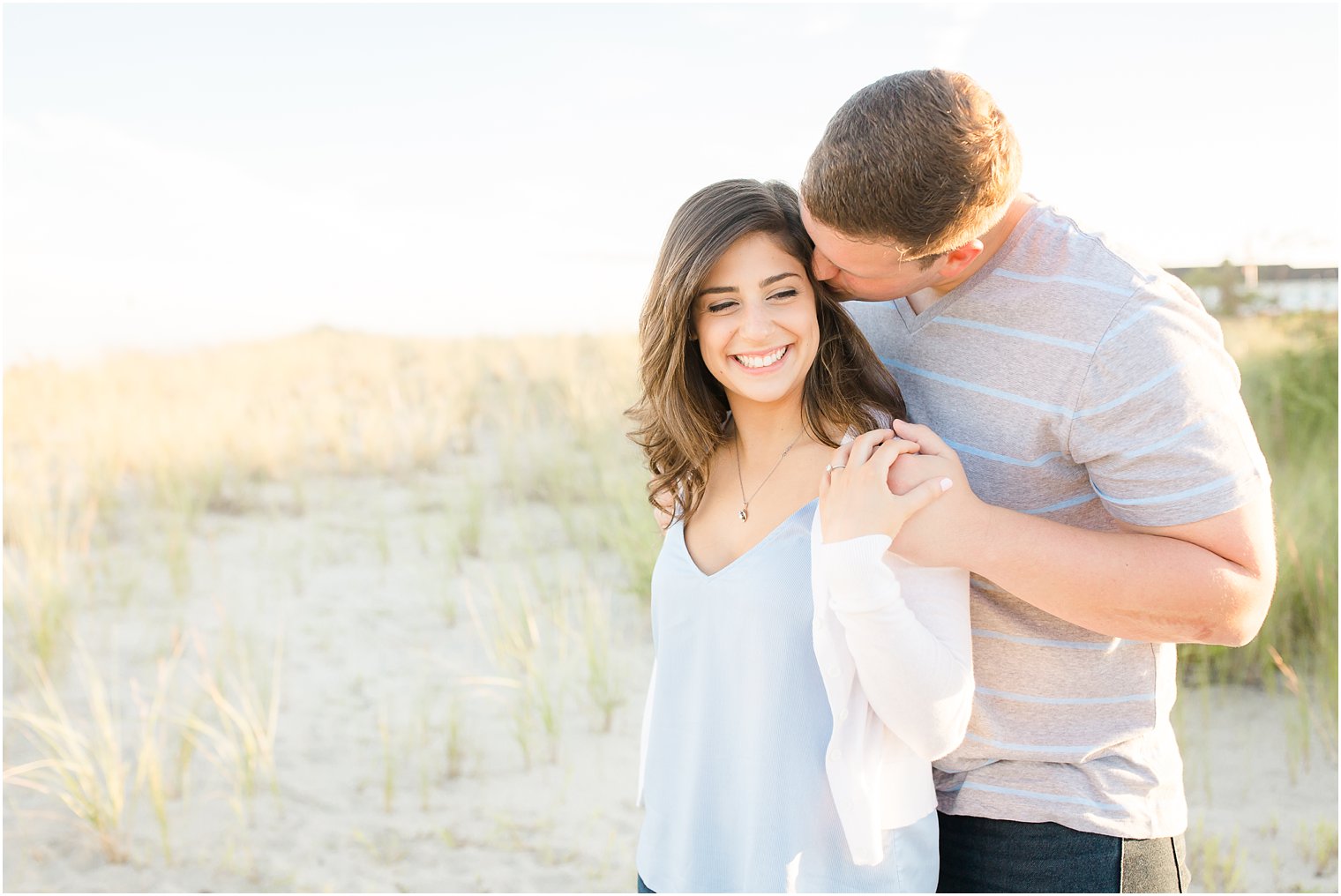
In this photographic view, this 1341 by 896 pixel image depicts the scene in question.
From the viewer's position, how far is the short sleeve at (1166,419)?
1.50 meters

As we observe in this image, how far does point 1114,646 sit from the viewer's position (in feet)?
5.75

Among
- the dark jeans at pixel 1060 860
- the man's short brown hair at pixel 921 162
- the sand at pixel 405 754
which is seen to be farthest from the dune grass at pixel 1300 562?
the man's short brown hair at pixel 921 162

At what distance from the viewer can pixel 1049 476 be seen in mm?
1718

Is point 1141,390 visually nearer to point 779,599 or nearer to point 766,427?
point 779,599

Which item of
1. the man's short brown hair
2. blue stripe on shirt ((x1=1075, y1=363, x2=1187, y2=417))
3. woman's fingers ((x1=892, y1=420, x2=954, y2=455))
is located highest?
the man's short brown hair

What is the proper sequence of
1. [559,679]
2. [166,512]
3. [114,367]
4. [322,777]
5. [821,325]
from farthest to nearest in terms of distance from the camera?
[114,367] → [166,512] → [559,679] → [322,777] → [821,325]

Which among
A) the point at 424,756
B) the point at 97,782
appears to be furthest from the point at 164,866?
the point at 424,756

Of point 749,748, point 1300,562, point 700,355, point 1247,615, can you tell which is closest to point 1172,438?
point 1247,615

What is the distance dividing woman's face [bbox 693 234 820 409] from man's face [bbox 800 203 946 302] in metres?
0.20

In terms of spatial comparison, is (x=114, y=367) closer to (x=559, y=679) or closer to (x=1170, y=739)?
(x=559, y=679)

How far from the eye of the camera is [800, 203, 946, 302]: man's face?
5.53 ft

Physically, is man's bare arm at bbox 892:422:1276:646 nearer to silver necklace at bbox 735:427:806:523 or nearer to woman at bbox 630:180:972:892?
woman at bbox 630:180:972:892

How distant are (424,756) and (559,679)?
2.50 feet

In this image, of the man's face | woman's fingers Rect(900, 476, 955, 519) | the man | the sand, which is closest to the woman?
woman's fingers Rect(900, 476, 955, 519)
